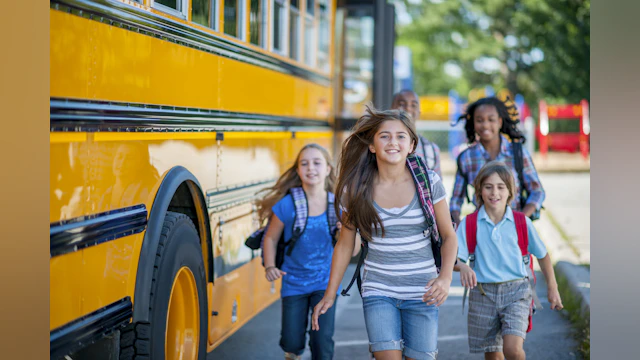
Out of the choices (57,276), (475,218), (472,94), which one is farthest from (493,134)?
(472,94)

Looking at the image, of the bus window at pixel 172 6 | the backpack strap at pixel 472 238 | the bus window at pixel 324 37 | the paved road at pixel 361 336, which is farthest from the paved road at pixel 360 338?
the bus window at pixel 172 6

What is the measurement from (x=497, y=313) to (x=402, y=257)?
94cm

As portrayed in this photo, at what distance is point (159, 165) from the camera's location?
3631mm

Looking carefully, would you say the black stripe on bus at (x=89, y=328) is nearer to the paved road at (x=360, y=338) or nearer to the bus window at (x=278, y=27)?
the paved road at (x=360, y=338)

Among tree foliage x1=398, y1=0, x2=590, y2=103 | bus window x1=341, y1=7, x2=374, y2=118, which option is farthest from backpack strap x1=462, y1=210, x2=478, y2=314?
tree foliage x1=398, y1=0, x2=590, y2=103

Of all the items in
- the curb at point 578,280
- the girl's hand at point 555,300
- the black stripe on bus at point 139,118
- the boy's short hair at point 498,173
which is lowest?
the curb at point 578,280

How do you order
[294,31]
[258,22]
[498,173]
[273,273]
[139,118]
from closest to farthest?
[139,118] → [498,173] → [273,273] → [258,22] → [294,31]

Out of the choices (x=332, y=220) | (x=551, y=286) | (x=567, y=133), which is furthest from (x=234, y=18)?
(x=567, y=133)

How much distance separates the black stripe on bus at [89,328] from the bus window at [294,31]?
3.15 meters

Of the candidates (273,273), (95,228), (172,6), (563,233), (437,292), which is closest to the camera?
(95,228)

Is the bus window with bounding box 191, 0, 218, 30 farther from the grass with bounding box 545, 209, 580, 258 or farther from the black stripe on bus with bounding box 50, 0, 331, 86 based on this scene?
the grass with bounding box 545, 209, 580, 258

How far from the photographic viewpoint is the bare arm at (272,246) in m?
4.57

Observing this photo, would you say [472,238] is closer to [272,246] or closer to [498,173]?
[498,173]

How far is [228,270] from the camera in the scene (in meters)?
4.82
